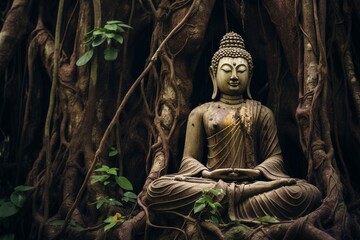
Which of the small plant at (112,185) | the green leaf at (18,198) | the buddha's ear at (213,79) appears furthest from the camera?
the buddha's ear at (213,79)

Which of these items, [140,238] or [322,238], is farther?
[140,238]

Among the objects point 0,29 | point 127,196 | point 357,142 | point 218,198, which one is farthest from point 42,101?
point 357,142

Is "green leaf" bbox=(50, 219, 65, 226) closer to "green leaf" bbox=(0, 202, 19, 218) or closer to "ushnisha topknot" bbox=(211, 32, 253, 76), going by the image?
"green leaf" bbox=(0, 202, 19, 218)

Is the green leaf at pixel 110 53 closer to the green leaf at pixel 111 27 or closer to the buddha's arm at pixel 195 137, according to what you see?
the green leaf at pixel 111 27

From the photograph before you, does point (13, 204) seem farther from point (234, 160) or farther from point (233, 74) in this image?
point (233, 74)

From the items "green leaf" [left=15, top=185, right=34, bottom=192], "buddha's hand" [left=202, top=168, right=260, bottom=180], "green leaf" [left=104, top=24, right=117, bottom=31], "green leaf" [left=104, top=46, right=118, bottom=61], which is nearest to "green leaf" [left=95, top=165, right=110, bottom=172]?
"green leaf" [left=15, top=185, right=34, bottom=192]

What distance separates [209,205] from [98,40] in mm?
A: 2047

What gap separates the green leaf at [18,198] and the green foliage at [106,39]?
51.8 inches

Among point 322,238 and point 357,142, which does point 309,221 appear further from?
point 357,142

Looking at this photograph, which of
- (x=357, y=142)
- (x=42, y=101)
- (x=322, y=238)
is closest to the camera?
(x=322, y=238)

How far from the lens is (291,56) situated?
9.05m

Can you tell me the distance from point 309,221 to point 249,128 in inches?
49.5

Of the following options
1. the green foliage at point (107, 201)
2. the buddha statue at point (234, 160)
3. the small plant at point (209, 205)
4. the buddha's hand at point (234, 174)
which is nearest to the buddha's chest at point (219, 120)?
the buddha statue at point (234, 160)

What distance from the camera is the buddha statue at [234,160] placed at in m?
8.00
